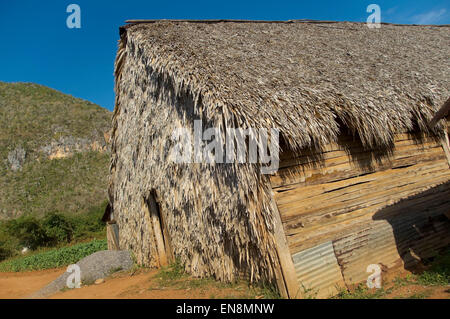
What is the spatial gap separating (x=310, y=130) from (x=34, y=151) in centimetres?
3668

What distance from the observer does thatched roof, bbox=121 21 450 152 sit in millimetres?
4242

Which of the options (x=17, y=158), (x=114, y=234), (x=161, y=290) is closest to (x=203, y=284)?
(x=161, y=290)

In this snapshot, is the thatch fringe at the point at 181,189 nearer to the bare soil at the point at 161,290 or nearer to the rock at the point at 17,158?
the bare soil at the point at 161,290

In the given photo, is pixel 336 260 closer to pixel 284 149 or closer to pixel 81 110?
pixel 284 149

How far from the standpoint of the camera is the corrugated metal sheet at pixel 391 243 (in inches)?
173

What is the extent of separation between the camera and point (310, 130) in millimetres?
4180

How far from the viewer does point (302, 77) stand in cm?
516

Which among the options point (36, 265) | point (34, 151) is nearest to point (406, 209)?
point (36, 265)

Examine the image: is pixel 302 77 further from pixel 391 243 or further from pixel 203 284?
pixel 203 284

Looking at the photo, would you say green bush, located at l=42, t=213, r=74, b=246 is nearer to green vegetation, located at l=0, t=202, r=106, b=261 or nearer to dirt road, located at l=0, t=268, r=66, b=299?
green vegetation, located at l=0, t=202, r=106, b=261

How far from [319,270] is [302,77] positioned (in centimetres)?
317

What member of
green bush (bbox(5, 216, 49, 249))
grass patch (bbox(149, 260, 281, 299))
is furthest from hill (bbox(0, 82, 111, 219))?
grass patch (bbox(149, 260, 281, 299))

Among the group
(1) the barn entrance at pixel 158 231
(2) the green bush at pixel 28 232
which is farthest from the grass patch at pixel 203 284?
(2) the green bush at pixel 28 232
